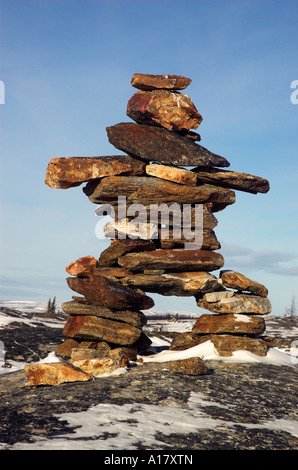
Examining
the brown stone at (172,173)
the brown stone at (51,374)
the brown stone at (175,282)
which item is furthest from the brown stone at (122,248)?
the brown stone at (51,374)

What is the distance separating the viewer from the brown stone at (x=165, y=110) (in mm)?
17250

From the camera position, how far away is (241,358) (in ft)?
53.6

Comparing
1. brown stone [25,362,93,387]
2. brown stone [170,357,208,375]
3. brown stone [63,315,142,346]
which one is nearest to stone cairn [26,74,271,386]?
brown stone [63,315,142,346]

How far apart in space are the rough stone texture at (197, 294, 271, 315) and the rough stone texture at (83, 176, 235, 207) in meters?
4.14

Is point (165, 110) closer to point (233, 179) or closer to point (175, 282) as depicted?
point (233, 179)

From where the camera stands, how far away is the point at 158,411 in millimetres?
9891

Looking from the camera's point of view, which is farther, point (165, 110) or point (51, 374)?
point (165, 110)

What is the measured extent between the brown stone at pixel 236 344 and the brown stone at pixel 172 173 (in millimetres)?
6244

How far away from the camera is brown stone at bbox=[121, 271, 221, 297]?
55.4 ft

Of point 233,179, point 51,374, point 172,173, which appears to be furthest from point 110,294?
point 233,179

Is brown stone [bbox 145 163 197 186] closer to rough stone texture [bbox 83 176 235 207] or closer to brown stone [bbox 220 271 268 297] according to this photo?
rough stone texture [bbox 83 176 235 207]

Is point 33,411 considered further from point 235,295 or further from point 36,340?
point 36,340

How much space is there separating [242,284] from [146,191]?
5432 mm
